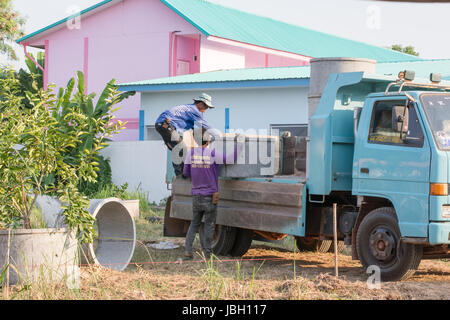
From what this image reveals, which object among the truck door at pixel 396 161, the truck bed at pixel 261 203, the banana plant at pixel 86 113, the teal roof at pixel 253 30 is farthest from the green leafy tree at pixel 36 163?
the teal roof at pixel 253 30

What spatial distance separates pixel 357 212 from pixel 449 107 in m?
1.88

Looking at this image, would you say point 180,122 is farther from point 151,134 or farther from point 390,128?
point 151,134

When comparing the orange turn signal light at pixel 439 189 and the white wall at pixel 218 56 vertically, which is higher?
the white wall at pixel 218 56

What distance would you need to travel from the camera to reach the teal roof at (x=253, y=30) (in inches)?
1101

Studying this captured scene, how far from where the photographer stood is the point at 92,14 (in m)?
31.3

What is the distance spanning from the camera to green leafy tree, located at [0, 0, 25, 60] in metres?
42.3

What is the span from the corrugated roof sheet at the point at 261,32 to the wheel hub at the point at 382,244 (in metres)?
17.8

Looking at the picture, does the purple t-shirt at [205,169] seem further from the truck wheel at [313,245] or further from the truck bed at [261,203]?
the truck wheel at [313,245]

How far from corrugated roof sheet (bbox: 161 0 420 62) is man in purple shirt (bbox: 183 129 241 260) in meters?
15.7

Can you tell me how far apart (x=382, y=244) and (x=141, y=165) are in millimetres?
13172

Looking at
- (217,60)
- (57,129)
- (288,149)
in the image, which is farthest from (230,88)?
(57,129)

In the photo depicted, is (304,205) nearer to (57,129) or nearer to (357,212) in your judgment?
(357,212)

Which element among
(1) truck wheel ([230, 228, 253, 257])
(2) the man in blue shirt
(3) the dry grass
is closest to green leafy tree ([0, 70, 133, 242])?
(3) the dry grass

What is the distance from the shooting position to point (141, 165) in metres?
21.6
